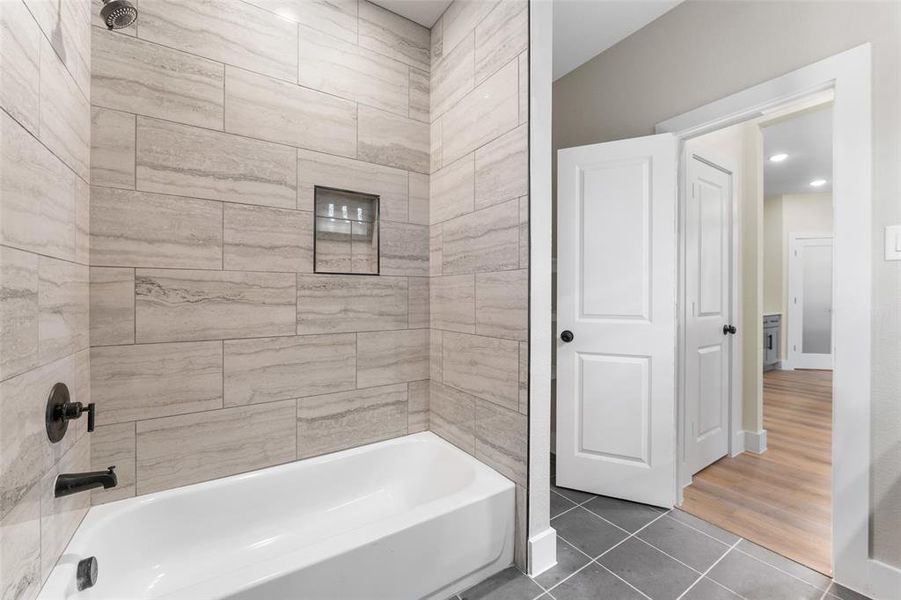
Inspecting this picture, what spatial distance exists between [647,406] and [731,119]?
5.27 feet

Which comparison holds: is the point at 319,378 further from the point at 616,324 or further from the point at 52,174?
the point at 616,324

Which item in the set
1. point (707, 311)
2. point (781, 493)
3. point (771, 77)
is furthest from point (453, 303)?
point (781, 493)

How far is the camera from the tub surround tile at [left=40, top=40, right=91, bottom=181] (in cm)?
107

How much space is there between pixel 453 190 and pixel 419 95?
2.23 ft

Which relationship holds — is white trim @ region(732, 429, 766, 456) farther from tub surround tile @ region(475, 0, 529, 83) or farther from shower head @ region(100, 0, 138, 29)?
shower head @ region(100, 0, 138, 29)

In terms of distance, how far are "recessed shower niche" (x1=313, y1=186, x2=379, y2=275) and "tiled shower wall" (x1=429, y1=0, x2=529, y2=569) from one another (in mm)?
352

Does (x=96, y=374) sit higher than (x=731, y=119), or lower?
lower

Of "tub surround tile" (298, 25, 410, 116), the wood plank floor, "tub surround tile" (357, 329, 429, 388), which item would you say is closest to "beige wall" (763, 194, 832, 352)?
the wood plank floor

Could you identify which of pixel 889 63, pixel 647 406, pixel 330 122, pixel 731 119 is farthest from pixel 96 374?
pixel 889 63

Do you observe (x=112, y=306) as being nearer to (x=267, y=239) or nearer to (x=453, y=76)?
(x=267, y=239)

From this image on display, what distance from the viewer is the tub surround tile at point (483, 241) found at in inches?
66.9

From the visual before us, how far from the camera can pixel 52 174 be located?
1.12m

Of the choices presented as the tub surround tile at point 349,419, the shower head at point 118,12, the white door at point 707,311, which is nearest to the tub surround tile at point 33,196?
the shower head at point 118,12

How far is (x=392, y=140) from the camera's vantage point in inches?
84.4
